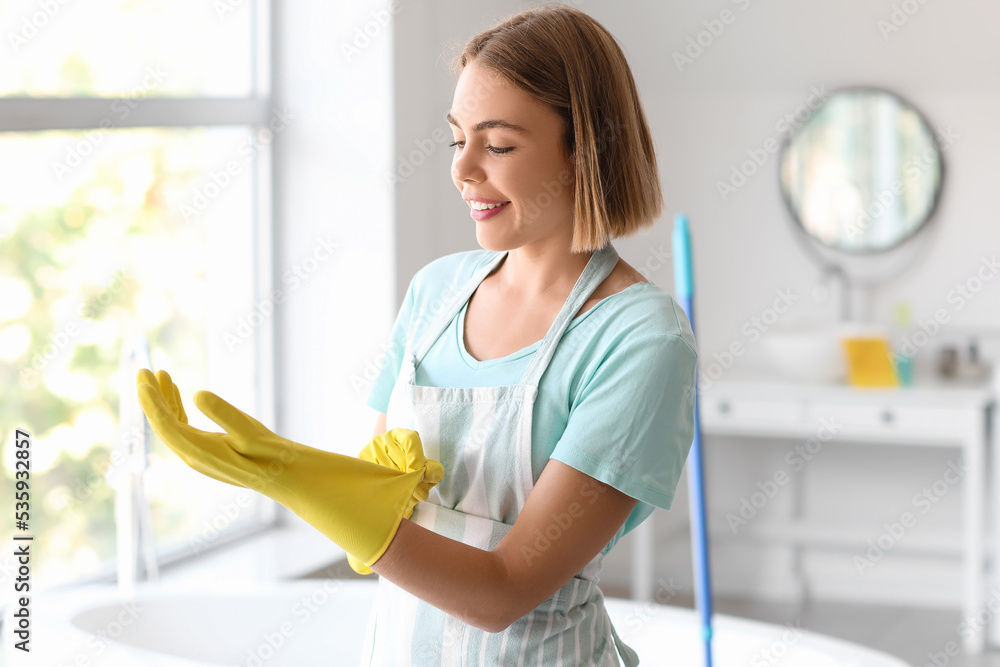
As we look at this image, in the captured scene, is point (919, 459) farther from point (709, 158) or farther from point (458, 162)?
point (458, 162)

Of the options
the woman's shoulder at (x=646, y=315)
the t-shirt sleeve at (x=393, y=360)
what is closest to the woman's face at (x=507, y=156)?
the woman's shoulder at (x=646, y=315)

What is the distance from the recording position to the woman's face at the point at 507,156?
3.11ft

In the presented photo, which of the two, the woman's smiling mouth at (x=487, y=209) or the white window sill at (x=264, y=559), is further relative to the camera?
the white window sill at (x=264, y=559)

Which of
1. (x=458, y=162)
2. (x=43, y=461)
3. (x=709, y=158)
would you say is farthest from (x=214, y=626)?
(x=709, y=158)

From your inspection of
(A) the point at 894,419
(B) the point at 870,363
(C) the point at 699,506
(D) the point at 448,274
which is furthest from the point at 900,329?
(D) the point at 448,274

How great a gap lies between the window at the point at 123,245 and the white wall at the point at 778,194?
3.53 ft

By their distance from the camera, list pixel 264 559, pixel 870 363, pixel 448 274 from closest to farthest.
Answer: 1. pixel 448 274
2. pixel 264 559
3. pixel 870 363

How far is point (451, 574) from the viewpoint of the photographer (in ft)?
2.75

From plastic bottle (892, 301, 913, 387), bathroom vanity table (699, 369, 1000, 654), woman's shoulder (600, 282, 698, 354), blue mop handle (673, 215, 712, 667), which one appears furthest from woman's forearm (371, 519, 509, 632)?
plastic bottle (892, 301, 913, 387)

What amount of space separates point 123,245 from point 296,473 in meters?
1.46

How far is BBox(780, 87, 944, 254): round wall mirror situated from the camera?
3.37 metres

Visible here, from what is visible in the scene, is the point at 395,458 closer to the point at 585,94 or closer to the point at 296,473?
the point at 296,473

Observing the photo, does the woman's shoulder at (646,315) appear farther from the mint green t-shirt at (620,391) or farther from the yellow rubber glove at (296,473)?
the yellow rubber glove at (296,473)

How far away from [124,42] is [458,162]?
1.46m
